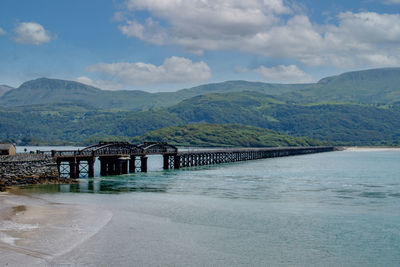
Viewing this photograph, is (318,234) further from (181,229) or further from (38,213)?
(38,213)

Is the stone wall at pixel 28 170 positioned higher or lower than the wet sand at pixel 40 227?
higher

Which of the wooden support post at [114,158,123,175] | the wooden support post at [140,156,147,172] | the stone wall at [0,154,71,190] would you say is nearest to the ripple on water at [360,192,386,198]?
the stone wall at [0,154,71,190]

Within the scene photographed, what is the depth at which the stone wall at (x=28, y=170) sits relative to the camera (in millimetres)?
61094

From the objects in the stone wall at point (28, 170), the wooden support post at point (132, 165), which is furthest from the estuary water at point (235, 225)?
the wooden support post at point (132, 165)

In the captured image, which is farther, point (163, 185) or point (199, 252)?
point (163, 185)

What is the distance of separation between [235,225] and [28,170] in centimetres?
3658

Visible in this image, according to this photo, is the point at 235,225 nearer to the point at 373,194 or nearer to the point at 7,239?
the point at 7,239

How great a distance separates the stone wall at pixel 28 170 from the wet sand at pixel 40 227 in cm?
1011

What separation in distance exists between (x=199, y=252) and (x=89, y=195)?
3017 cm

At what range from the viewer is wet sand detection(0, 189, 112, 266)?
28.4 m

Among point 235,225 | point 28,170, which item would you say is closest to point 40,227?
point 235,225

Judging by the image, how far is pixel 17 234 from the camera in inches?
1309

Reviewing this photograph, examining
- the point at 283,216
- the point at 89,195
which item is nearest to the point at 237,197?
the point at 283,216

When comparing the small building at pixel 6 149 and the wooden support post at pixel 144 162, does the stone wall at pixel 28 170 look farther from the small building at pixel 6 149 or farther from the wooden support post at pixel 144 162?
the wooden support post at pixel 144 162
